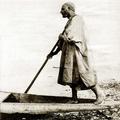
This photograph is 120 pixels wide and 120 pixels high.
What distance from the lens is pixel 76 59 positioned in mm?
7246

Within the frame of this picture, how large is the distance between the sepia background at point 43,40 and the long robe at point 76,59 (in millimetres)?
1981

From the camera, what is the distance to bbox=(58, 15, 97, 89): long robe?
23.6 feet

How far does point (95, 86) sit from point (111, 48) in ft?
20.7

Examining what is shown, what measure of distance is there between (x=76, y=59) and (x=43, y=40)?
724 centimetres

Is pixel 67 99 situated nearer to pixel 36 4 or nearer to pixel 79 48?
pixel 79 48

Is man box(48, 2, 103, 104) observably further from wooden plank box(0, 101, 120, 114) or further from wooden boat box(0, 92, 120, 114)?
wooden plank box(0, 101, 120, 114)

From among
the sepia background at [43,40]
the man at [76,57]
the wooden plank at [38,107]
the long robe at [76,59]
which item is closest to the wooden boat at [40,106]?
the wooden plank at [38,107]

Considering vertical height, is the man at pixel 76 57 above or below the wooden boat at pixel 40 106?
above

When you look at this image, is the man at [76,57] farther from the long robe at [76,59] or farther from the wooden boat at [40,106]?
the wooden boat at [40,106]

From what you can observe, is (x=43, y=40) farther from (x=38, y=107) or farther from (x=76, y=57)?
(x=38, y=107)

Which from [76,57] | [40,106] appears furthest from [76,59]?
[40,106]

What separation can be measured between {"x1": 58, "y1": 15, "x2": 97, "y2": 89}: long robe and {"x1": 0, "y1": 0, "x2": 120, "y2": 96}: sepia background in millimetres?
1981

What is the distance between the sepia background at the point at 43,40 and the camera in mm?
10894

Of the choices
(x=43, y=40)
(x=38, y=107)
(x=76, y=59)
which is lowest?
(x=38, y=107)
